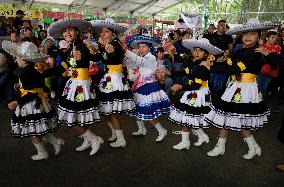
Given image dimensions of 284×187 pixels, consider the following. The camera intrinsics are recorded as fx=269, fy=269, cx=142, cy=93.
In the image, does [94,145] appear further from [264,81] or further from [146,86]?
[264,81]

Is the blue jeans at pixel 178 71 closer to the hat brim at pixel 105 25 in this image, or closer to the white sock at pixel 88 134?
the hat brim at pixel 105 25

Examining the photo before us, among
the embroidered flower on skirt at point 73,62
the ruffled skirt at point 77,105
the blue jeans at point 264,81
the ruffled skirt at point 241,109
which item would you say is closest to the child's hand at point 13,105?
the ruffled skirt at point 77,105

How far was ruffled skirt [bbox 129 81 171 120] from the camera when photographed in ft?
13.9

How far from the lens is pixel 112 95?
4.05 meters

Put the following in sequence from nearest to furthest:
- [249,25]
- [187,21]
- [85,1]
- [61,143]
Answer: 1. [249,25]
2. [61,143]
3. [187,21]
4. [85,1]

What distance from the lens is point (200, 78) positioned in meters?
3.84

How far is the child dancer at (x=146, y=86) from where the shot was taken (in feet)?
13.8

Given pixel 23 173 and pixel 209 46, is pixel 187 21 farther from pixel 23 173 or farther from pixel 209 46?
pixel 23 173

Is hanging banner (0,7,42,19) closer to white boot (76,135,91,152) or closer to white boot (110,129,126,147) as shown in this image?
white boot (76,135,91,152)

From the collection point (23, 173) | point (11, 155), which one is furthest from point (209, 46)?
point (11, 155)

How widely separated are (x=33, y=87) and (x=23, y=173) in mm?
1154

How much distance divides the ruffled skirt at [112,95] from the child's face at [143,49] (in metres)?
0.50

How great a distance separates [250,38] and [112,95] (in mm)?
2075

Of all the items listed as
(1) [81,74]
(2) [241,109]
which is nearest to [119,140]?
(1) [81,74]
